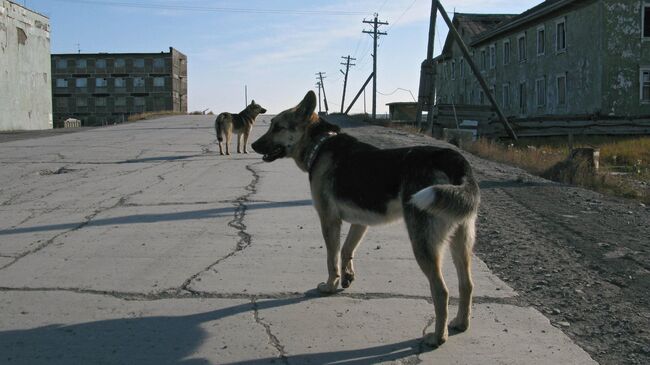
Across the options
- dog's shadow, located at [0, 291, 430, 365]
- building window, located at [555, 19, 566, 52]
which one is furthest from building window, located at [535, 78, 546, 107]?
dog's shadow, located at [0, 291, 430, 365]

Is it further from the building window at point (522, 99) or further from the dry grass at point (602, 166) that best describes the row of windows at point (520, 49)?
the dry grass at point (602, 166)

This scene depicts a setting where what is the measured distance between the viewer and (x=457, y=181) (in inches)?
155

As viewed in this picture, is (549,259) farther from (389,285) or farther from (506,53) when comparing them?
(506,53)

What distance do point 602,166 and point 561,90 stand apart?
1787 centimetres

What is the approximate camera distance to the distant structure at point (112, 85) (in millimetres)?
94500

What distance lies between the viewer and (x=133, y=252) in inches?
244

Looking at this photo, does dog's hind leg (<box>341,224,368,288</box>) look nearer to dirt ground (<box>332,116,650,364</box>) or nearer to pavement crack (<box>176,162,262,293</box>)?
pavement crack (<box>176,162,262,293</box>)

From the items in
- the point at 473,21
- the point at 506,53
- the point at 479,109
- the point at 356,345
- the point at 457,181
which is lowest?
the point at 356,345

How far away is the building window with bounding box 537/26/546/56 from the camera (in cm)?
A: 3656

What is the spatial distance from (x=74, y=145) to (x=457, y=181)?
1761 cm

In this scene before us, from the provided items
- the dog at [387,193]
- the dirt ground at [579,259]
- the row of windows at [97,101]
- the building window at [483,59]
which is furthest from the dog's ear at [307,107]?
the row of windows at [97,101]

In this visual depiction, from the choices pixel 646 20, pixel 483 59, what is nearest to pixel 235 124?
pixel 646 20

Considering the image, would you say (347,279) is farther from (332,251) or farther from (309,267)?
(309,267)

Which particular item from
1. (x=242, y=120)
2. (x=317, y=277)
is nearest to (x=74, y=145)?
(x=242, y=120)
